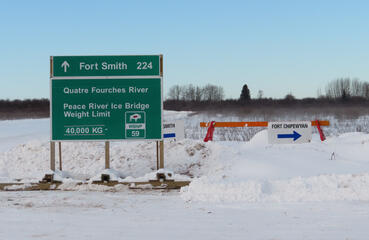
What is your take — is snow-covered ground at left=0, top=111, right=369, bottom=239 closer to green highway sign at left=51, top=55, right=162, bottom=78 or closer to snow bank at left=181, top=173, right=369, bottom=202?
snow bank at left=181, top=173, right=369, bottom=202

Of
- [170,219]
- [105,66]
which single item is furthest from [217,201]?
[105,66]

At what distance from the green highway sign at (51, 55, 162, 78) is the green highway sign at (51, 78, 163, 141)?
0.12 feet

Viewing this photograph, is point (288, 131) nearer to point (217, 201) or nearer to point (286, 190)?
point (286, 190)

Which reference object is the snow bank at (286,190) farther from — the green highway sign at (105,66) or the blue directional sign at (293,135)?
the blue directional sign at (293,135)

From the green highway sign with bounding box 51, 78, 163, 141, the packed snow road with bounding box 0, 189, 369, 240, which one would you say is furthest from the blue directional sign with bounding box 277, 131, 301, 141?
the packed snow road with bounding box 0, 189, 369, 240

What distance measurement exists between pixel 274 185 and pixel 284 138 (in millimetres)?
4830

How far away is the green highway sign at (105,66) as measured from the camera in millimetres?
10414

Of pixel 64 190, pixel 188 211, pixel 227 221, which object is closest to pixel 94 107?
pixel 64 190

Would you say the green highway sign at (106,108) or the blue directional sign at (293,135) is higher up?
the green highway sign at (106,108)

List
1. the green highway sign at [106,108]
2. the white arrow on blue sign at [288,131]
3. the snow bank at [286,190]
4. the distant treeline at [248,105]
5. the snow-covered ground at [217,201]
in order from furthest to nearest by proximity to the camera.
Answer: the distant treeline at [248,105], the white arrow on blue sign at [288,131], the green highway sign at [106,108], the snow bank at [286,190], the snow-covered ground at [217,201]

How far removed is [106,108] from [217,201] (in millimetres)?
4200

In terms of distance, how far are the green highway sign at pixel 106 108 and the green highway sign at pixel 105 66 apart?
0.04m

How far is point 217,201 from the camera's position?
25.7ft

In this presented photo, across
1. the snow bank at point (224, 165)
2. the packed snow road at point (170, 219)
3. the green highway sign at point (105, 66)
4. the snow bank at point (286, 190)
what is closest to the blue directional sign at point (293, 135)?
the snow bank at point (224, 165)
